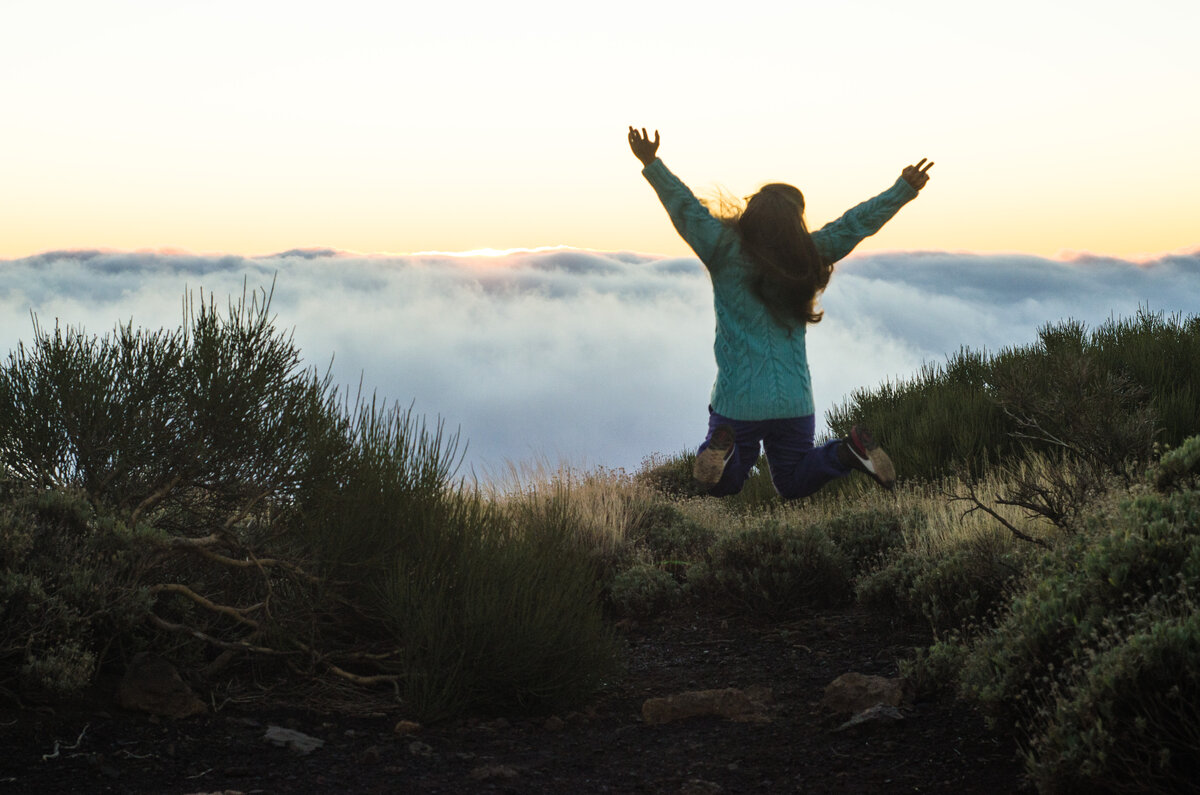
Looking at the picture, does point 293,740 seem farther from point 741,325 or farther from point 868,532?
point 868,532

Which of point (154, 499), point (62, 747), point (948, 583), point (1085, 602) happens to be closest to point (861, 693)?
point (1085, 602)

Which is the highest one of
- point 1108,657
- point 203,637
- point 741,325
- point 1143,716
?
point 741,325

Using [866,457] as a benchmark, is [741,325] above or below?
above

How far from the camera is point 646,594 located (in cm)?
789

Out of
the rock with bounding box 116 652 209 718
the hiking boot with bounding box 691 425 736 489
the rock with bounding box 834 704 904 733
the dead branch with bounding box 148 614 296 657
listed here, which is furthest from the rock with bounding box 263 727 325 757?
the hiking boot with bounding box 691 425 736 489

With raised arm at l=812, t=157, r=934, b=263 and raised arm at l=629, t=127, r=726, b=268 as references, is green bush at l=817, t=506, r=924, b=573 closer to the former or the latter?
raised arm at l=812, t=157, r=934, b=263

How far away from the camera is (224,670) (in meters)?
5.58

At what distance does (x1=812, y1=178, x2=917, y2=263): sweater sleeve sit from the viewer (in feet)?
23.0

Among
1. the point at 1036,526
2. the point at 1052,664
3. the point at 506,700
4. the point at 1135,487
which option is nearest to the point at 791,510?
the point at 1036,526

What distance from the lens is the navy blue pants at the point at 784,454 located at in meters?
A: 6.90

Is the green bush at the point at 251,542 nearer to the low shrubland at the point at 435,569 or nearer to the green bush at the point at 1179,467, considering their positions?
the low shrubland at the point at 435,569

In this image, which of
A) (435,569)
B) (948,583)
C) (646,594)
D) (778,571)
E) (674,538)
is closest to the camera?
(435,569)

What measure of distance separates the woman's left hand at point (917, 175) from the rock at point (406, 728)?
477 centimetres

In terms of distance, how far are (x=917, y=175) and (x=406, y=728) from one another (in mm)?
4882
